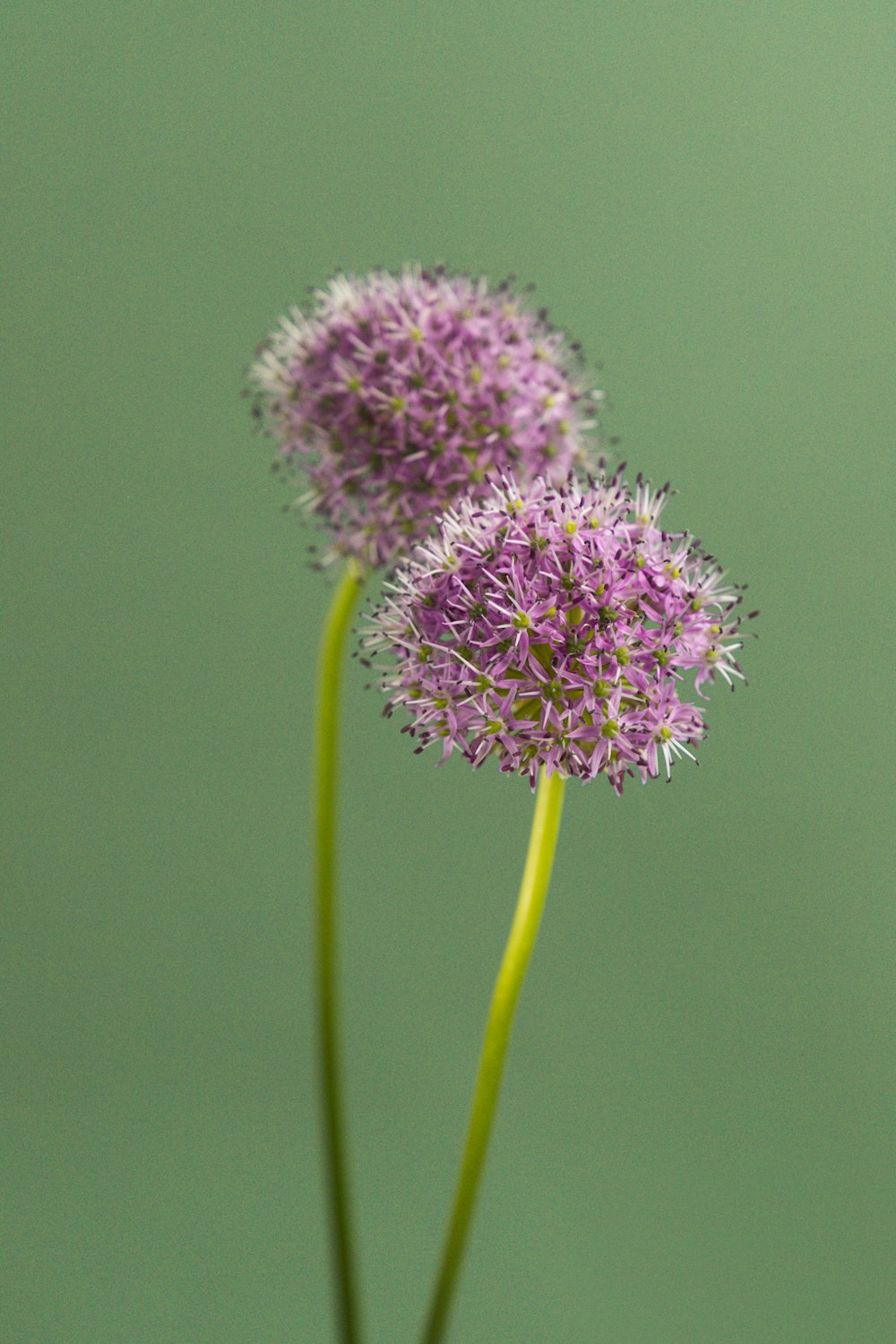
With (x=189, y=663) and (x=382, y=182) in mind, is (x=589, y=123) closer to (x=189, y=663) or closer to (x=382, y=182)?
(x=382, y=182)

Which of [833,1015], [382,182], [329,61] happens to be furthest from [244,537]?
[833,1015]

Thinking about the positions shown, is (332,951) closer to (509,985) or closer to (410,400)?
(509,985)

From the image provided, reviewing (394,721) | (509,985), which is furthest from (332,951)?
(394,721)

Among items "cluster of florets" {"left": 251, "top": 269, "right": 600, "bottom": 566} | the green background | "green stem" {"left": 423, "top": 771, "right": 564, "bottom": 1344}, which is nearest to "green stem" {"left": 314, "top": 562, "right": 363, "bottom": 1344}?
"cluster of florets" {"left": 251, "top": 269, "right": 600, "bottom": 566}

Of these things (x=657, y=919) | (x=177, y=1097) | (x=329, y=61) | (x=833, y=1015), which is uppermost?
(x=329, y=61)

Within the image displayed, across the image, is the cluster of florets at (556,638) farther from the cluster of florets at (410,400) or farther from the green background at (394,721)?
the green background at (394,721)
